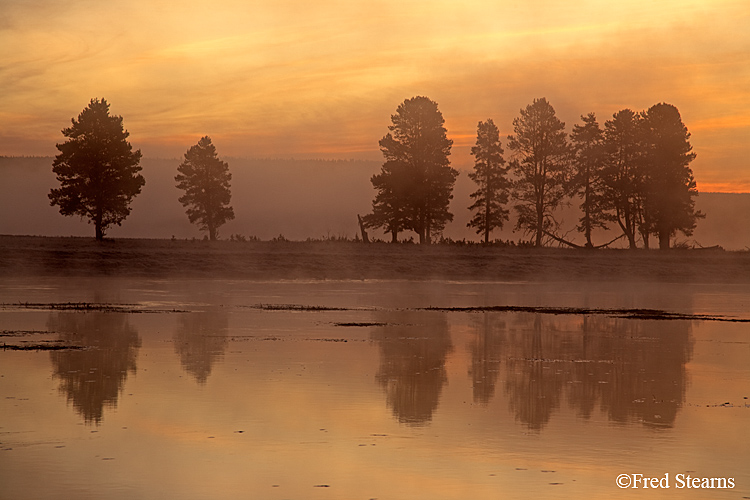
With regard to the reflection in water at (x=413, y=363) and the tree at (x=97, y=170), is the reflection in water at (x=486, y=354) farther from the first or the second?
the tree at (x=97, y=170)

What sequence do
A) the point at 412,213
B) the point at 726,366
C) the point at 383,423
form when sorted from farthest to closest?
the point at 412,213
the point at 726,366
the point at 383,423

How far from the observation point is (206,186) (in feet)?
301

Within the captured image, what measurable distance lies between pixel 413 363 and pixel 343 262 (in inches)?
1729

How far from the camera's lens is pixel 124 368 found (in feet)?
61.7

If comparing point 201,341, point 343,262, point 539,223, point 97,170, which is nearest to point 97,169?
point 97,170

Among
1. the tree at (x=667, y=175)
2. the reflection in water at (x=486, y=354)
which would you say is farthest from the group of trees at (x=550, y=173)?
the reflection in water at (x=486, y=354)

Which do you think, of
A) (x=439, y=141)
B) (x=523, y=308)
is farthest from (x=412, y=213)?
(x=523, y=308)

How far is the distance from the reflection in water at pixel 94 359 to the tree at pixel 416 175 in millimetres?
54615

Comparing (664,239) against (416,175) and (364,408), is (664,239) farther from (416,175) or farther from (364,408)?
(364,408)

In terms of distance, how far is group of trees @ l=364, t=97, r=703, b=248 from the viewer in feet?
275

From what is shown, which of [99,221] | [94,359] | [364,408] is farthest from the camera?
[99,221]

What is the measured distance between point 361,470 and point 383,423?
8.91 ft

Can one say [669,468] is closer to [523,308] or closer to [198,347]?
[198,347]

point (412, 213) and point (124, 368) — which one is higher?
point (412, 213)
